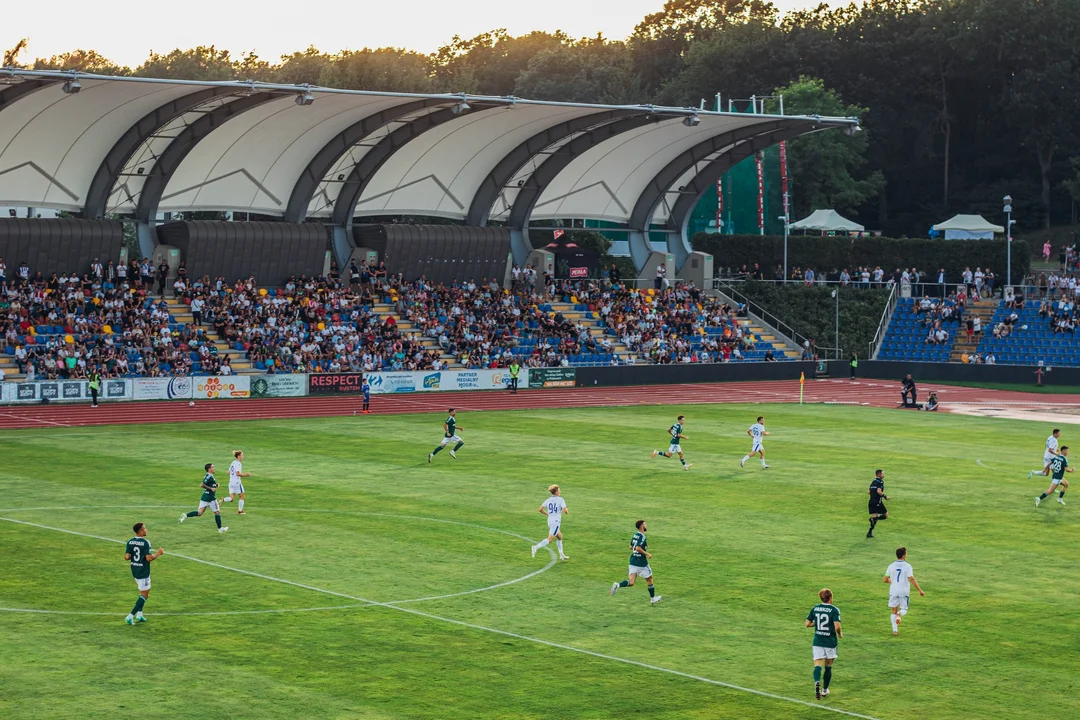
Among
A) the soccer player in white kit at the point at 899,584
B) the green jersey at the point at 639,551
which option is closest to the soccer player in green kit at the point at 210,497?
the green jersey at the point at 639,551

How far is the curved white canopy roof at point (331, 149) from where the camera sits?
60.4 meters

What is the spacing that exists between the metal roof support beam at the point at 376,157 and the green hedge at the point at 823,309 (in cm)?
2443

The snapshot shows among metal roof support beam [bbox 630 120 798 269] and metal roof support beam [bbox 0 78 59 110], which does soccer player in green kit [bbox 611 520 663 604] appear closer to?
metal roof support beam [bbox 0 78 59 110]

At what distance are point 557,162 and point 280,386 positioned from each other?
21925mm

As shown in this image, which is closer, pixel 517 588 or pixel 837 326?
pixel 517 588

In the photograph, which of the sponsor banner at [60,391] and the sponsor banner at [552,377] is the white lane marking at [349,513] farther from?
the sponsor banner at [552,377]

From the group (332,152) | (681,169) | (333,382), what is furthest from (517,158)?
(333,382)

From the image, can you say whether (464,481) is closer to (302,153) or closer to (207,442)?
(207,442)

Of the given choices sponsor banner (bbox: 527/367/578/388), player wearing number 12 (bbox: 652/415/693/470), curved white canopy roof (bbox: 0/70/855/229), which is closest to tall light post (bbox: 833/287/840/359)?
curved white canopy roof (bbox: 0/70/855/229)

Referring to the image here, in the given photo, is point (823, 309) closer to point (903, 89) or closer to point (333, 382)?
Answer: point (333, 382)

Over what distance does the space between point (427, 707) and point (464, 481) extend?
19732 mm

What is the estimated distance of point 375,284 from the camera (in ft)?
239

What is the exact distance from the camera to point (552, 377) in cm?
6969

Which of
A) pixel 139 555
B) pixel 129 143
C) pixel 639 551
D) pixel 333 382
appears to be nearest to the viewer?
pixel 139 555
